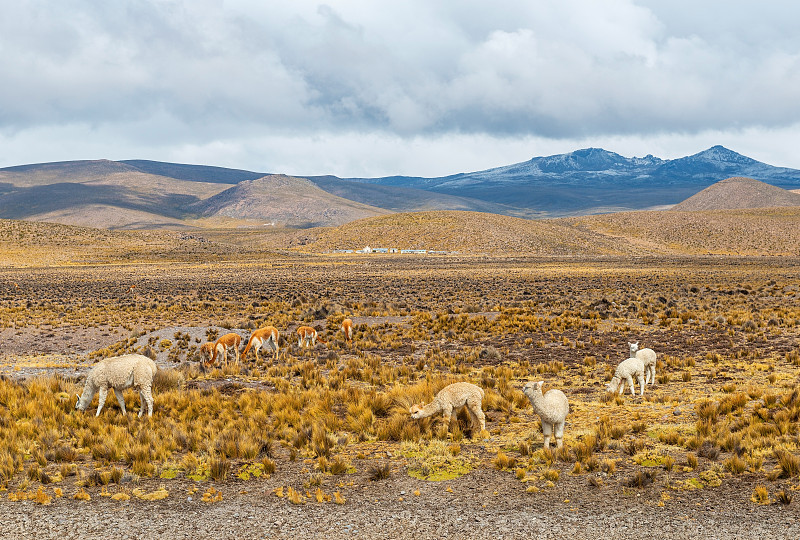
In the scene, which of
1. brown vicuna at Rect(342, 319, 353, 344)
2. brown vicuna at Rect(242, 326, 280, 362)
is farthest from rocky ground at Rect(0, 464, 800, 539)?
brown vicuna at Rect(342, 319, 353, 344)

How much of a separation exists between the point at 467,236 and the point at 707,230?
5681 centimetres

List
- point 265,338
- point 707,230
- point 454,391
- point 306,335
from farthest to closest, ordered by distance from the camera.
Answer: point 707,230 < point 306,335 < point 265,338 < point 454,391

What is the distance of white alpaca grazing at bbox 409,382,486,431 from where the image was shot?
29.5 feet

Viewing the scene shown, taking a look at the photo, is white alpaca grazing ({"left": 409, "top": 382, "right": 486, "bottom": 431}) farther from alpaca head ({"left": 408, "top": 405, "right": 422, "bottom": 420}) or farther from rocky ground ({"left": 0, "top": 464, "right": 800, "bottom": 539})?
rocky ground ({"left": 0, "top": 464, "right": 800, "bottom": 539})

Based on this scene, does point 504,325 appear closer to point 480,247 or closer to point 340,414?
point 340,414

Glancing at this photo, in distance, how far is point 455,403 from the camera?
909 centimetres

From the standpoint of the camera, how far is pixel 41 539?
235 inches

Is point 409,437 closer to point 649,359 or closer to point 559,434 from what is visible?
point 559,434

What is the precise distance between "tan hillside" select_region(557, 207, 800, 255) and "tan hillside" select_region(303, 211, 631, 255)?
28.9 ft

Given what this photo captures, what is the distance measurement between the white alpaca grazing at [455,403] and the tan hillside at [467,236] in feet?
343

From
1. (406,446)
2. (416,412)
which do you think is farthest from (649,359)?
(406,446)

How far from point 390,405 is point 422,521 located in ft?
15.0

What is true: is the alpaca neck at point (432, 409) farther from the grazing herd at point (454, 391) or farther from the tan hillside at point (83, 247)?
the tan hillside at point (83, 247)

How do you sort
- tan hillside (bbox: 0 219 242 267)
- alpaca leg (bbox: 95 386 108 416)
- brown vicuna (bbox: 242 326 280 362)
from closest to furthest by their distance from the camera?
alpaca leg (bbox: 95 386 108 416), brown vicuna (bbox: 242 326 280 362), tan hillside (bbox: 0 219 242 267)
